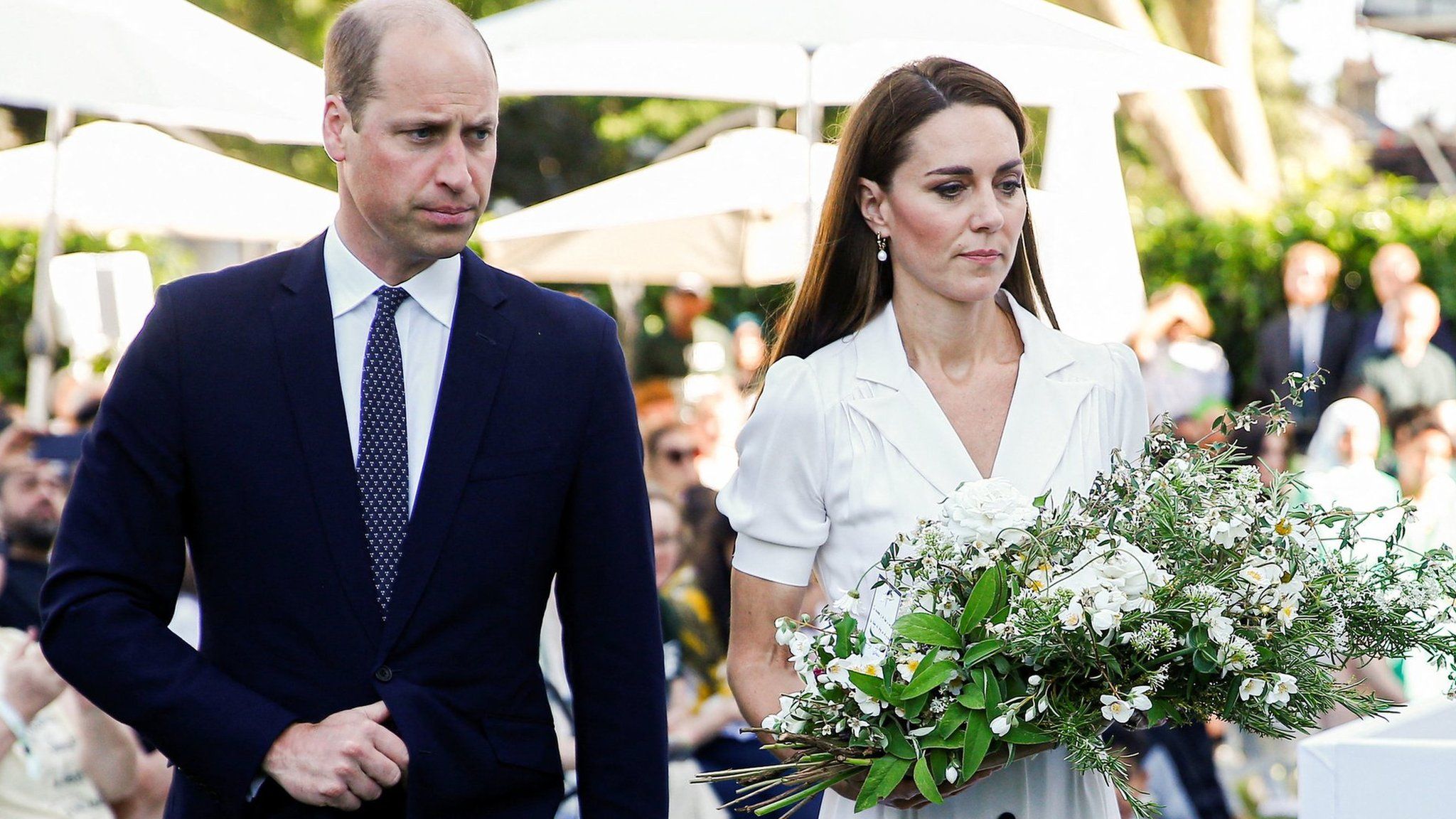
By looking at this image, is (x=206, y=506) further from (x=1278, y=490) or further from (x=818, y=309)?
(x=1278, y=490)

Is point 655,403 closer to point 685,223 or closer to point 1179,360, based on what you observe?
point 685,223

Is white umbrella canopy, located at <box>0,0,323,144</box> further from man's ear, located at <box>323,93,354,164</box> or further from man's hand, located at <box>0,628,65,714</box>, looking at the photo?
man's ear, located at <box>323,93,354,164</box>

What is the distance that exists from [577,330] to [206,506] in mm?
641

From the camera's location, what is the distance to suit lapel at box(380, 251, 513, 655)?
260 cm

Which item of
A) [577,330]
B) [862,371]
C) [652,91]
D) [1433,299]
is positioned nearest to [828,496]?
[862,371]

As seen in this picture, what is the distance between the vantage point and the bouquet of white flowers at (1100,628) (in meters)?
2.46

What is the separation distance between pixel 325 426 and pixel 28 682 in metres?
2.67

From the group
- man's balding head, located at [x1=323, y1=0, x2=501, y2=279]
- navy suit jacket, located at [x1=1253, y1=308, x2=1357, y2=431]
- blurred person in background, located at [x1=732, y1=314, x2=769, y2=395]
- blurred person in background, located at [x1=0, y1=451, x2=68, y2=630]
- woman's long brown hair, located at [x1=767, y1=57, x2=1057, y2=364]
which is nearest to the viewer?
man's balding head, located at [x1=323, y1=0, x2=501, y2=279]

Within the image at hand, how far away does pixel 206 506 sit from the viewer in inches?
103

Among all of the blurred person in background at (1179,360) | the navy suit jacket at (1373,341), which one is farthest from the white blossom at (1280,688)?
the navy suit jacket at (1373,341)

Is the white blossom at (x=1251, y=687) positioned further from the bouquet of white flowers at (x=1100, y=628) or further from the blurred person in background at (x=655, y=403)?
the blurred person in background at (x=655, y=403)

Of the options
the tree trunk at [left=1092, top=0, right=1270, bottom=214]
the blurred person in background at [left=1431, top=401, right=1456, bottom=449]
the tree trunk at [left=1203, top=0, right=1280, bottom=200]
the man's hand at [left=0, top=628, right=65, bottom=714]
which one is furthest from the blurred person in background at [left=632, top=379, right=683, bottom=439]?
the tree trunk at [left=1203, top=0, right=1280, bottom=200]

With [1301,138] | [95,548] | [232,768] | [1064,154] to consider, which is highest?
[1301,138]

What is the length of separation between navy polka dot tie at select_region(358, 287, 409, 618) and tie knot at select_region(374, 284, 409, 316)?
0.05m
